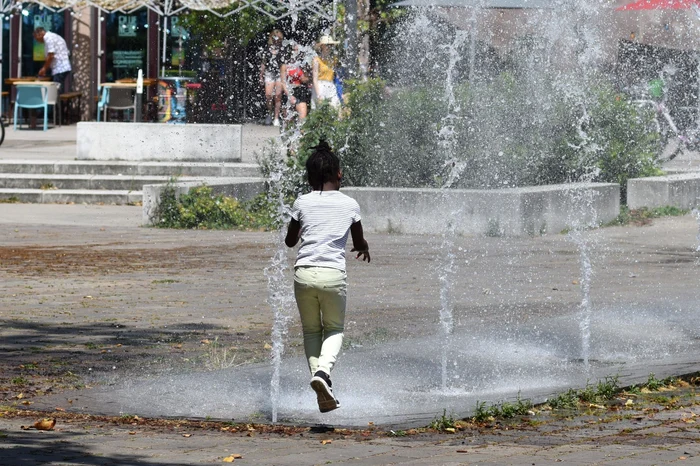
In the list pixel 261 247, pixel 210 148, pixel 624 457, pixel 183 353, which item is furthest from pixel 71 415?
pixel 210 148

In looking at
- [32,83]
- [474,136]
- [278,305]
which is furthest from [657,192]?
[32,83]

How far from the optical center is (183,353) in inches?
350

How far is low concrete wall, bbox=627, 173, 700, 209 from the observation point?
1739 cm

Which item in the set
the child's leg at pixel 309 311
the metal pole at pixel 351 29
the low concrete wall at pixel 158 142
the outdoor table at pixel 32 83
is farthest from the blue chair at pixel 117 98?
the child's leg at pixel 309 311

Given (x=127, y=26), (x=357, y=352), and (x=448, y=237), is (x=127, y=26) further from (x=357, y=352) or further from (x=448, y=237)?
(x=357, y=352)

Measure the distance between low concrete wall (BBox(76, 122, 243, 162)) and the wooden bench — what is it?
32.7 feet

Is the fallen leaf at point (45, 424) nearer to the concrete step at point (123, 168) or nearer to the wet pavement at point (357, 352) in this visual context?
the wet pavement at point (357, 352)

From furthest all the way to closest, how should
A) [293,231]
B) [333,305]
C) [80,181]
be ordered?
1. [80,181]
2. [293,231]
3. [333,305]

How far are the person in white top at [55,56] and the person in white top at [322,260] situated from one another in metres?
23.2

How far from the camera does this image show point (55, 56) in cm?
3005

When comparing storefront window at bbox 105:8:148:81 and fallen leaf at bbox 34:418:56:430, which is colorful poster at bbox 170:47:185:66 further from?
fallen leaf at bbox 34:418:56:430

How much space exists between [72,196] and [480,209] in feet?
21.2

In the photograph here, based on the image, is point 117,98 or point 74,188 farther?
point 117,98

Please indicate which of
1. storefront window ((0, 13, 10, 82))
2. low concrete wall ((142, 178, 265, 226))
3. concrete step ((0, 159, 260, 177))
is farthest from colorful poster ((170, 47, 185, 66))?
low concrete wall ((142, 178, 265, 226))
